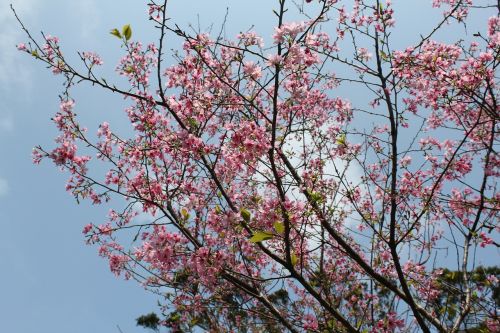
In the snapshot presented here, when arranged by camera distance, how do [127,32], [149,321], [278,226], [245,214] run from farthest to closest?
1. [149,321]
2. [127,32]
3. [245,214]
4. [278,226]

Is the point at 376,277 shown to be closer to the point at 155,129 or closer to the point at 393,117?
the point at 393,117

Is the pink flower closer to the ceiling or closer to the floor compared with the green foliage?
closer to the floor

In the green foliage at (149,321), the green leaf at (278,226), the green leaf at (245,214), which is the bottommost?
the green leaf at (278,226)

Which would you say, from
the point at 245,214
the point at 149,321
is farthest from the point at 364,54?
the point at 149,321

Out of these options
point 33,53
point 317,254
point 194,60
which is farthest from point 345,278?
point 33,53

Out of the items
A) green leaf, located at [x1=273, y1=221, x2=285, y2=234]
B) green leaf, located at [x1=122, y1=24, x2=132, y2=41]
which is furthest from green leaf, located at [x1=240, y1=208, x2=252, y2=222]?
Result: green leaf, located at [x1=122, y1=24, x2=132, y2=41]

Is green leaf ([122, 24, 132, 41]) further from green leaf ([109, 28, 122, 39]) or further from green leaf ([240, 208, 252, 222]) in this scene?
green leaf ([240, 208, 252, 222])

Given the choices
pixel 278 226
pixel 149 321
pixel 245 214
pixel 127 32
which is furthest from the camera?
pixel 149 321

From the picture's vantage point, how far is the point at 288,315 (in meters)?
4.88

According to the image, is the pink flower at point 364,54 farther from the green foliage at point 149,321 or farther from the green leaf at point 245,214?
the green foliage at point 149,321

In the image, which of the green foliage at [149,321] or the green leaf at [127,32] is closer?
the green leaf at [127,32]

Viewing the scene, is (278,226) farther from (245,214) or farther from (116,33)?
(116,33)

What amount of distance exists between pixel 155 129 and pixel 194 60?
0.91 metres

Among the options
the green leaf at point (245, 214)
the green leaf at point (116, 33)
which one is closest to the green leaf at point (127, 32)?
the green leaf at point (116, 33)
